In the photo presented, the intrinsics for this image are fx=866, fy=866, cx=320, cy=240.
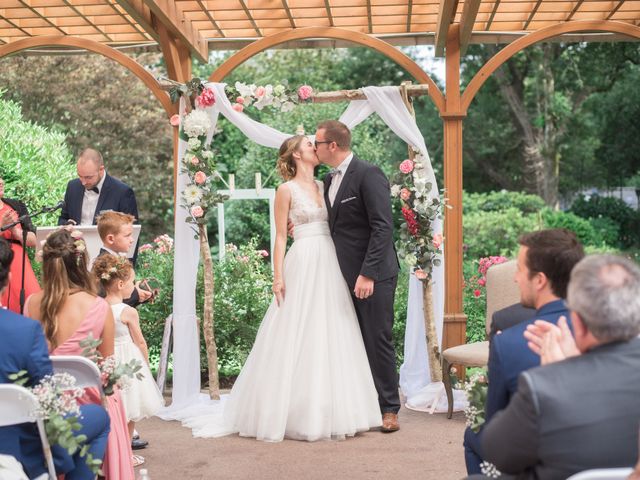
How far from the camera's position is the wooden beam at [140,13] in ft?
19.9

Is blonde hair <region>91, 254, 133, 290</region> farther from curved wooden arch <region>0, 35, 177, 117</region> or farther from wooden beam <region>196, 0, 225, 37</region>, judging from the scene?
wooden beam <region>196, 0, 225, 37</region>

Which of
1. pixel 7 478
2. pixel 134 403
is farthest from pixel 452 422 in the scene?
pixel 7 478

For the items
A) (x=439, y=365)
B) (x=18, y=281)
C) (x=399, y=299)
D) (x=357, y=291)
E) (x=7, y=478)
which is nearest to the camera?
(x=7, y=478)

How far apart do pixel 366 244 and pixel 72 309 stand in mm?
2107

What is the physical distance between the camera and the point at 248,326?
6.98 metres

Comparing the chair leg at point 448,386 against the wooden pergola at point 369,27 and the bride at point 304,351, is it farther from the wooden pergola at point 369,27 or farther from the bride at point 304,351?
the wooden pergola at point 369,27

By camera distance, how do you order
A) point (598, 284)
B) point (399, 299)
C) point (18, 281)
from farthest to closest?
point (399, 299), point (18, 281), point (598, 284)

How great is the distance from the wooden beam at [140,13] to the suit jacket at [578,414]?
192 inches

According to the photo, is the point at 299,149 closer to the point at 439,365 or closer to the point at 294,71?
the point at 439,365

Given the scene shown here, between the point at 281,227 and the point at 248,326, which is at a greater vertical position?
the point at 281,227

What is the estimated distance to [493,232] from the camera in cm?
1424

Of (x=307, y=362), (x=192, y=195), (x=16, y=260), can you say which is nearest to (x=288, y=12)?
(x=192, y=195)

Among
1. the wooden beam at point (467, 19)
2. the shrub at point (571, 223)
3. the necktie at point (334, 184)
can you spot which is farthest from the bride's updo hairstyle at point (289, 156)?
the shrub at point (571, 223)

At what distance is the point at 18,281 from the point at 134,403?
5.22ft
